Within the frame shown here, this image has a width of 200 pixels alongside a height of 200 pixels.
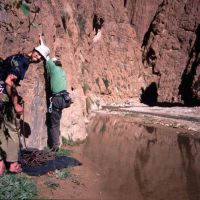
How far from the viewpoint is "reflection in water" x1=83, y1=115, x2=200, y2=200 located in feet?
22.9

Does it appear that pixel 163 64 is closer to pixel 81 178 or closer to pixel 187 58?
pixel 187 58

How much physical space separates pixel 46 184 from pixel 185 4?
138 ft

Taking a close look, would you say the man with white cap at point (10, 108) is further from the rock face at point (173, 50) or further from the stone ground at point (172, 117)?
the rock face at point (173, 50)

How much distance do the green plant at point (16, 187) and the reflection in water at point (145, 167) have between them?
1.38 meters

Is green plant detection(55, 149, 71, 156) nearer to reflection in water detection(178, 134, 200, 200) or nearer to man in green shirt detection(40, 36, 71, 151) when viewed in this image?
man in green shirt detection(40, 36, 71, 151)

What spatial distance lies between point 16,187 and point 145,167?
4.21 meters

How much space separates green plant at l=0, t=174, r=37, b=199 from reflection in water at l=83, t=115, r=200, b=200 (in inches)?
54.5

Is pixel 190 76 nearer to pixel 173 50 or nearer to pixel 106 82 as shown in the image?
pixel 173 50

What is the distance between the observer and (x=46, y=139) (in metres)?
8.84

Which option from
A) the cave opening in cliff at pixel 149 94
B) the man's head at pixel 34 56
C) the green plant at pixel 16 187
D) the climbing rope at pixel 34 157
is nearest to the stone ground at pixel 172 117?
the cave opening in cliff at pixel 149 94

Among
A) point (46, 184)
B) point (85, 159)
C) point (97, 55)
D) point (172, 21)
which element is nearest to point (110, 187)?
point (46, 184)

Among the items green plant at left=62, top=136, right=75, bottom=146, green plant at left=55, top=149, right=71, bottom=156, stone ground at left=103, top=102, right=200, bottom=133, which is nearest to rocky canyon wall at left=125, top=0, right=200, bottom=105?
stone ground at left=103, top=102, right=200, bottom=133

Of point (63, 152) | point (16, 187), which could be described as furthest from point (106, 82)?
point (16, 187)

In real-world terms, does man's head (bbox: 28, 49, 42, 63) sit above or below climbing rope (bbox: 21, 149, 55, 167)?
above
